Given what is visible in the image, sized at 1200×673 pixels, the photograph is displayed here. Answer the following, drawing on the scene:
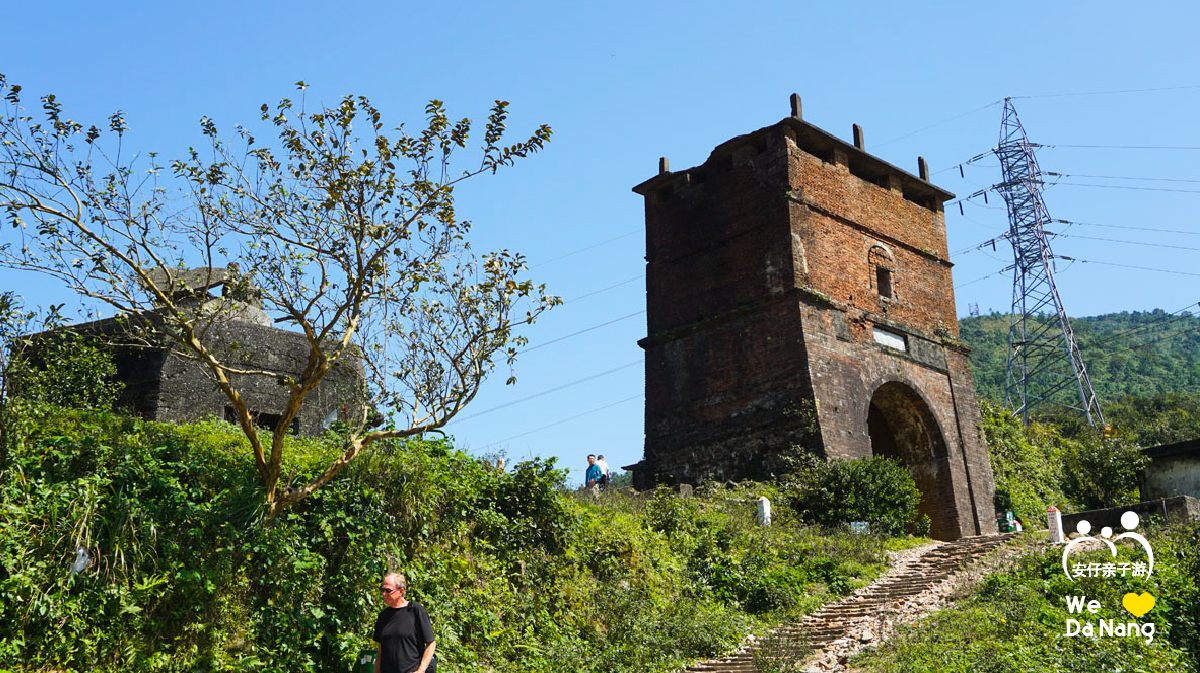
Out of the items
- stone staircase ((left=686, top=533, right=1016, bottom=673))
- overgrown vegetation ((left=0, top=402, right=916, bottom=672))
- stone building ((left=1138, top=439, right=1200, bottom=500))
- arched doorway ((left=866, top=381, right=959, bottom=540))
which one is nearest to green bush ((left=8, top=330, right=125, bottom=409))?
overgrown vegetation ((left=0, top=402, right=916, bottom=672))

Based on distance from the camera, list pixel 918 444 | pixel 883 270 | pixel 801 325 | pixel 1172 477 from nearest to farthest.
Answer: pixel 801 325
pixel 1172 477
pixel 918 444
pixel 883 270

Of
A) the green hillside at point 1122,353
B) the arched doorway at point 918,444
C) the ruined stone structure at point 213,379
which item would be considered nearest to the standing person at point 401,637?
the ruined stone structure at point 213,379

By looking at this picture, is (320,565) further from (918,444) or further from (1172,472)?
(1172,472)

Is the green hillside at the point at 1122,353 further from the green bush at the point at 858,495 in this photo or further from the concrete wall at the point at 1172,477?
the green bush at the point at 858,495

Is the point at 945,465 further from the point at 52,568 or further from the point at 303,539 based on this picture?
the point at 52,568

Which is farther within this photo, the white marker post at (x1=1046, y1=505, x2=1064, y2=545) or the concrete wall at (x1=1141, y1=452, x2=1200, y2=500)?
the concrete wall at (x1=1141, y1=452, x2=1200, y2=500)

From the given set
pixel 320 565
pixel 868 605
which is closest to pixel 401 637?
pixel 320 565

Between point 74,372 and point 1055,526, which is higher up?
point 74,372

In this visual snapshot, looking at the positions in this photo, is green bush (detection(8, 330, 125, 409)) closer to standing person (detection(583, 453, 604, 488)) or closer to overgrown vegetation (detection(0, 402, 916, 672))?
overgrown vegetation (detection(0, 402, 916, 672))

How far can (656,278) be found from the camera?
21.6 metres

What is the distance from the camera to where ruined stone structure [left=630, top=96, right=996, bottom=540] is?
18.8 m

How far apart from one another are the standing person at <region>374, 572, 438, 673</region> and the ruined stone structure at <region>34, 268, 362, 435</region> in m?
4.09

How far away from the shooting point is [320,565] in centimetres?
879

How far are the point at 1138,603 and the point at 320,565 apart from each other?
7768 millimetres
